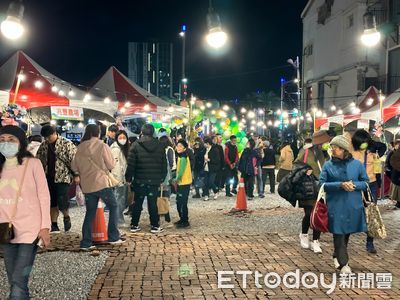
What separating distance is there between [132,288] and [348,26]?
33662 mm

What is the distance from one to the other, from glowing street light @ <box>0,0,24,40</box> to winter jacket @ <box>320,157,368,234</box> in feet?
18.9

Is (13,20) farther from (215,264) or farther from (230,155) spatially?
(230,155)

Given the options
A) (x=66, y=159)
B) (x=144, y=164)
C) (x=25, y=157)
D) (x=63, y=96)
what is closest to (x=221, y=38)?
(x=144, y=164)

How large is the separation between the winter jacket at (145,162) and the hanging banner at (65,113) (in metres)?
6.14

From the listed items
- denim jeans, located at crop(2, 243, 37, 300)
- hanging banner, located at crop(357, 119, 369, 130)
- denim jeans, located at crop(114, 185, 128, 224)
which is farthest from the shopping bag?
hanging banner, located at crop(357, 119, 369, 130)

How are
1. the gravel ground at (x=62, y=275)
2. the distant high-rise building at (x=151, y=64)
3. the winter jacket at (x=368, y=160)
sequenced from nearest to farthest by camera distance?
the gravel ground at (x=62, y=275) < the winter jacket at (x=368, y=160) < the distant high-rise building at (x=151, y=64)

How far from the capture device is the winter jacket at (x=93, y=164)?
736cm

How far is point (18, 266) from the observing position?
394 cm

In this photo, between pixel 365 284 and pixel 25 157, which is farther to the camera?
pixel 365 284

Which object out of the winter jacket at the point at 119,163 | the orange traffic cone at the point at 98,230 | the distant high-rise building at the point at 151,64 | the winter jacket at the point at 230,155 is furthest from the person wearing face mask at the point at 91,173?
the distant high-rise building at the point at 151,64

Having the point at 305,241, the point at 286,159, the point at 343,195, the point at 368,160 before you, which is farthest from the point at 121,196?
the point at 286,159

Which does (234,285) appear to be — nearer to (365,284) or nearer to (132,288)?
(132,288)

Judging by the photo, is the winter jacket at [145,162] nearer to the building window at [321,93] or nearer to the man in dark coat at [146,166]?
the man in dark coat at [146,166]

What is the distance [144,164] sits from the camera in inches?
341
